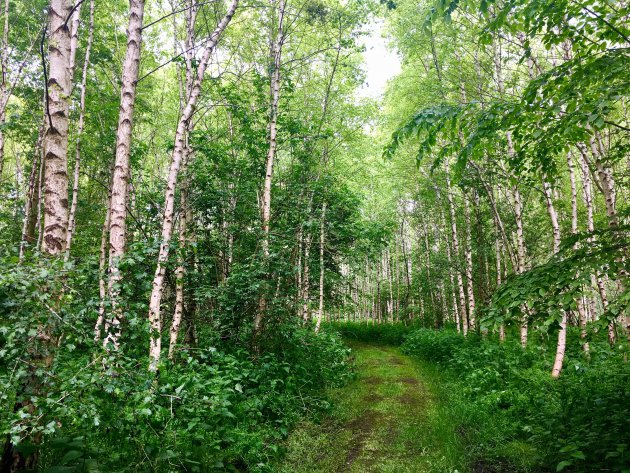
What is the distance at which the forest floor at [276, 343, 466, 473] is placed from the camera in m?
5.39

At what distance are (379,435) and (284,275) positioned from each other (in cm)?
471

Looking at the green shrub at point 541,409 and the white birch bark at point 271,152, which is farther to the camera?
the white birch bark at point 271,152

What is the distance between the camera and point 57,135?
3.66m

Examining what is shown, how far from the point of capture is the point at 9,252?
3.16 metres

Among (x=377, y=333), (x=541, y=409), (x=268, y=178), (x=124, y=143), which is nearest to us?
(x=124, y=143)

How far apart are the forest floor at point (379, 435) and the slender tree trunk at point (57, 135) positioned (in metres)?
4.45

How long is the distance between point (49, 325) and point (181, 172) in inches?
258

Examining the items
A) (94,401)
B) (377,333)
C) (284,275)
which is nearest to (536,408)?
(284,275)

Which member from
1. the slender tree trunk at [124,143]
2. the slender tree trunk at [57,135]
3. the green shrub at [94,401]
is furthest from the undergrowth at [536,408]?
the slender tree trunk at [124,143]

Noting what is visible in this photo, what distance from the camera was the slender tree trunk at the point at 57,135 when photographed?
3.53 m

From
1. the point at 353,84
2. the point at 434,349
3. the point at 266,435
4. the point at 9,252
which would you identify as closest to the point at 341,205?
the point at 353,84

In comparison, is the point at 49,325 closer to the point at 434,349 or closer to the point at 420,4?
the point at 434,349

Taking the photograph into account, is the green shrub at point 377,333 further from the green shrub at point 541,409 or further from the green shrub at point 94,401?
the green shrub at point 94,401

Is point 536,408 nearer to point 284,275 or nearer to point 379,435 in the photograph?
point 379,435
